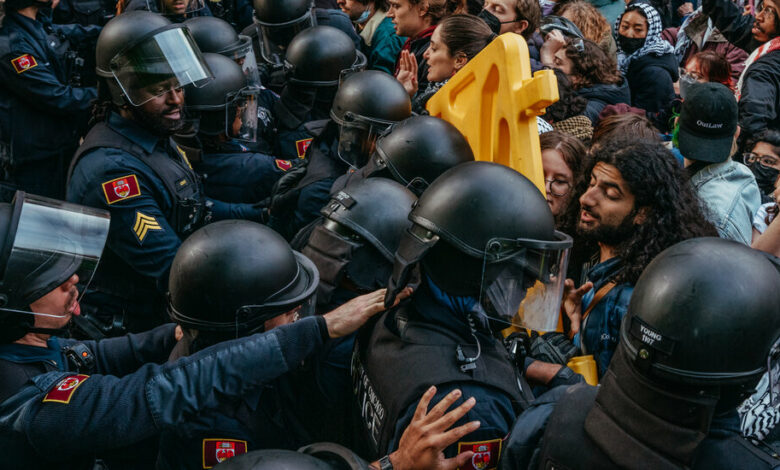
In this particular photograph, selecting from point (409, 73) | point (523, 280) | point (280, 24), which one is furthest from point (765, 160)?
point (280, 24)

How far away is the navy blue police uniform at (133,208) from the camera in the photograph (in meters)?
3.75

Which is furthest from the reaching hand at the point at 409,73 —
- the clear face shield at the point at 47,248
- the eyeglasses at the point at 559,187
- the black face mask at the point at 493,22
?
the clear face shield at the point at 47,248

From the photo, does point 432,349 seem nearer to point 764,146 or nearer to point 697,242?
point 697,242

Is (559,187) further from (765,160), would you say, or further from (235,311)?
(235,311)

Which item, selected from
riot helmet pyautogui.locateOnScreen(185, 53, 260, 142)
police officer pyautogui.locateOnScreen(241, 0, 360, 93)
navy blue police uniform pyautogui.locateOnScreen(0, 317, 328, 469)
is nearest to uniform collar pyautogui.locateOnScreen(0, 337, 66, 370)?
navy blue police uniform pyautogui.locateOnScreen(0, 317, 328, 469)

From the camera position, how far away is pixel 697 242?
185 centimetres

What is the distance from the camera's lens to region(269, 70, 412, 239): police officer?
4250mm

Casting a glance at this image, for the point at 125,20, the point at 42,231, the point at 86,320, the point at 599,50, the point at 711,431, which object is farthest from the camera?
the point at 599,50

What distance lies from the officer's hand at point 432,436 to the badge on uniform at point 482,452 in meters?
0.04

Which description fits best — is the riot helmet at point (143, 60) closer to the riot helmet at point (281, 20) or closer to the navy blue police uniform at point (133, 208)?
the navy blue police uniform at point (133, 208)

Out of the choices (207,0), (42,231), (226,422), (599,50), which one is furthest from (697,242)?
(207,0)

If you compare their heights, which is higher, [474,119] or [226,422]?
[474,119]

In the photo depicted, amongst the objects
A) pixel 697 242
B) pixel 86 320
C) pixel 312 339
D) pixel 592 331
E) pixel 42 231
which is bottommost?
pixel 86 320

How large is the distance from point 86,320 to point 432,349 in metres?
2.19
